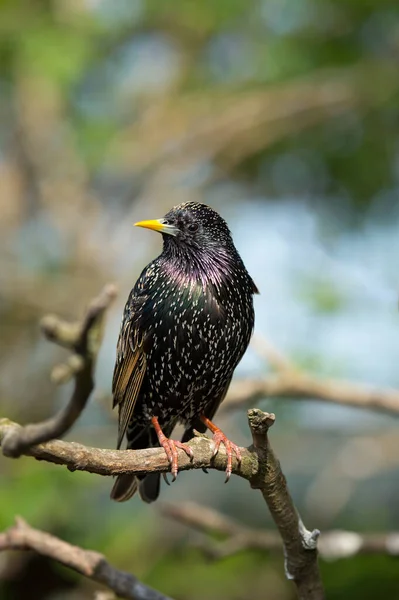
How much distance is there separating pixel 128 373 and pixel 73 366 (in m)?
1.59

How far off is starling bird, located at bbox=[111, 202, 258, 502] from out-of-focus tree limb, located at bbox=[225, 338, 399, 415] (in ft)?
3.74

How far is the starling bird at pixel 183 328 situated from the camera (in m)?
3.74

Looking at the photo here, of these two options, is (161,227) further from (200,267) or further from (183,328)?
(183,328)

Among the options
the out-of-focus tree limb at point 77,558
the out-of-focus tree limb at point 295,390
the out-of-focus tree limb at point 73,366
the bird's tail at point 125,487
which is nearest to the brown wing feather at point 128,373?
the bird's tail at point 125,487

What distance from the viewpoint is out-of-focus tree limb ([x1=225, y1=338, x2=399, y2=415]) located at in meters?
5.24

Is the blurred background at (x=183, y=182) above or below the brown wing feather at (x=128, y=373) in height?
above

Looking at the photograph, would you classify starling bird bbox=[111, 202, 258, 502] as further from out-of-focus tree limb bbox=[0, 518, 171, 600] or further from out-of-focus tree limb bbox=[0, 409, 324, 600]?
out-of-focus tree limb bbox=[0, 409, 324, 600]

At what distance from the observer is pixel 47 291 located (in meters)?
7.96

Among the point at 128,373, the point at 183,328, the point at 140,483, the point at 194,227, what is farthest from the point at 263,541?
the point at 194,227

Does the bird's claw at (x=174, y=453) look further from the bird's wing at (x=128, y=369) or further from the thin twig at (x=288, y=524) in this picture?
the bird's wing at (x=128, y=369)

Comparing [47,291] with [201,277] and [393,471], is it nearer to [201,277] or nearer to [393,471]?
[393,471]

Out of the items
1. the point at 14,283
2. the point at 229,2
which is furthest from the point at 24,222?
the point at 229,2

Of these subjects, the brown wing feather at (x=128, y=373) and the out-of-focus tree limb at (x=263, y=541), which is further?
the out-of-focus tree limb at (x=263, y=541)

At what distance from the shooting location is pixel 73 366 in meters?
2.40
